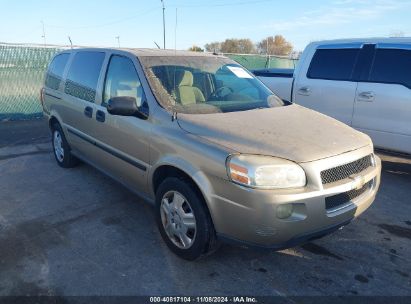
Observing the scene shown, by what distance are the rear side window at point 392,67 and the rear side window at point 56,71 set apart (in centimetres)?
445

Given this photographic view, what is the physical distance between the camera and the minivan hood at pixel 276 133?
8.69 ft

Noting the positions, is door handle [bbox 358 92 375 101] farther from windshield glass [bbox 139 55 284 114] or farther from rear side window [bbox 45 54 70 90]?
rear side window [bbox 45 54 70 90]

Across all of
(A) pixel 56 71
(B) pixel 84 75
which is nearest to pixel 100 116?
(B) pixel 84 75

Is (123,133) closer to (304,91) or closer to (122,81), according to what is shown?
(122,81)

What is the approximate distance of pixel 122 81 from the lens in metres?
3.77

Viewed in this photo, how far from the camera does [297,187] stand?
8.30 feet

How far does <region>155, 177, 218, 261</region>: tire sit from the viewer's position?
2812 millimetres

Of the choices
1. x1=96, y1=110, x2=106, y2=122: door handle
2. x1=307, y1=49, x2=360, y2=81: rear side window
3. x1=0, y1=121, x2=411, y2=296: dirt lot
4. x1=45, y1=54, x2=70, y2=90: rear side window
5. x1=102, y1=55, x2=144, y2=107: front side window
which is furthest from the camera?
x1=307, y1=49, x2=360, y2=81: rear side window

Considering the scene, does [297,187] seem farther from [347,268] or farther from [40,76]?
[40,76]

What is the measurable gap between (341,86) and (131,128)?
3.50 metres

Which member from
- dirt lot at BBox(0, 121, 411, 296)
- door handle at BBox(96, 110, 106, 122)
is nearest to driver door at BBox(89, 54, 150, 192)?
door handle at BBox(96, 110, 106, 122)

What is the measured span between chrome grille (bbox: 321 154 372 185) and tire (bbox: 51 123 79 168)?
3.93 m

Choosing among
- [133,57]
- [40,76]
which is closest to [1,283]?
[133,57]

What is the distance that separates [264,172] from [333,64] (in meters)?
3.88
